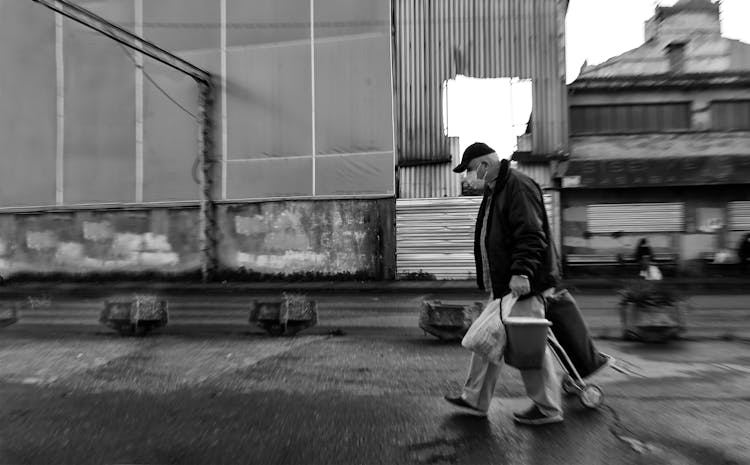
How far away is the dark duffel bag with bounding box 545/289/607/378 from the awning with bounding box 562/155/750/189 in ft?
47.3

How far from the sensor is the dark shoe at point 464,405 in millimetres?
4051

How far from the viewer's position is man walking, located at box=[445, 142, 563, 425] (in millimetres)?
3785

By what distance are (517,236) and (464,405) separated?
1290 millimetres

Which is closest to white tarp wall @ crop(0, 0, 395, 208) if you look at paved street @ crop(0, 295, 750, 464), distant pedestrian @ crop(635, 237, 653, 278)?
distant pedestrian @ crop(635, 237, 653, 278)

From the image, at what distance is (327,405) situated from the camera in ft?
14.7

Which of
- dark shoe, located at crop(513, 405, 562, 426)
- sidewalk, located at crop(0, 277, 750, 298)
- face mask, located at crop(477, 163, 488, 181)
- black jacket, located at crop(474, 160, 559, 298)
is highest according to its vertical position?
face mask, located at crop(477, 163, 488, 181)

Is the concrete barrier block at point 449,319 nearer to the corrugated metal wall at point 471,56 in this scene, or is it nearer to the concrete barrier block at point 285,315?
the concrete barrier block at point 285,315

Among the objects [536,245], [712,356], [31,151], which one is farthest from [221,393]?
[31,151]

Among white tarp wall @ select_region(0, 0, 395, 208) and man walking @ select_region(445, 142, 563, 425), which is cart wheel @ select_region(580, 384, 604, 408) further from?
white tarp wall @ select_region(0, 0, 395, 208)

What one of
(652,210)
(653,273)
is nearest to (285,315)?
(653,273)

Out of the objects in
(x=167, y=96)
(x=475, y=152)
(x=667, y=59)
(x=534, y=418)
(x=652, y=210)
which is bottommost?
(x=534, y=418)

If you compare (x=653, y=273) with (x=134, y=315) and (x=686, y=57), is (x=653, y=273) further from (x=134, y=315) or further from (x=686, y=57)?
(x=134, y=315)

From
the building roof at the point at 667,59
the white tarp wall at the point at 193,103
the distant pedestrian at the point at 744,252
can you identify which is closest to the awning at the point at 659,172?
the distant pedestrian at the point at 744,252

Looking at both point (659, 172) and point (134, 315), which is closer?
point (134, 315)
